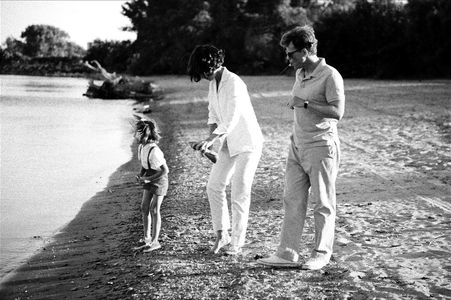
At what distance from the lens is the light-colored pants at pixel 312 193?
4.91 meters

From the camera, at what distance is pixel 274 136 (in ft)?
45.9

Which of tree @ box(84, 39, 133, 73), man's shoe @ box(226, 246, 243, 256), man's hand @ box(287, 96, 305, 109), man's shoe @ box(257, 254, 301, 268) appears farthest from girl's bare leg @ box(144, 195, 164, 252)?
tree @ box(84, 39, 133, 73)

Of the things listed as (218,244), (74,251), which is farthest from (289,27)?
(218,244)

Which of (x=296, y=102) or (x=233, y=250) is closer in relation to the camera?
(x=296, y=102)

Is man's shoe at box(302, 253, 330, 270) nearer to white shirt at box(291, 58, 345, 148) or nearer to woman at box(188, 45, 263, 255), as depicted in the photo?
woman at box(188, 45, 263, 255)

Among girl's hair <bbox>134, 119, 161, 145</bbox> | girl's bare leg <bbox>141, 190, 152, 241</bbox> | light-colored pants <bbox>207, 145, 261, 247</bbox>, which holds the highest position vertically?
girl's hair <bbox>134, 119, 161, 145</bbox>

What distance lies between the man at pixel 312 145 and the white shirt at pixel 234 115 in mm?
507

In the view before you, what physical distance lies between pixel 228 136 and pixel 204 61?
714mm

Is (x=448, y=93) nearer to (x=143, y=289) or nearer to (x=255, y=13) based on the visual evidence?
(x=143, y=289)

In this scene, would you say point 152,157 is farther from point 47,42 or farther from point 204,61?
point 47,42

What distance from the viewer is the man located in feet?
15.6

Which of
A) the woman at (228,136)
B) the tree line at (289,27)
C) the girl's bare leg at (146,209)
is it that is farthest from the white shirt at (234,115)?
the tree line at (289,27)

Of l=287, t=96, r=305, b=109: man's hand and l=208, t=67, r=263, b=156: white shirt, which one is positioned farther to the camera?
l=208, t=67, r=263, b=156: white shirt

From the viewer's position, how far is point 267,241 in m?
6.26
